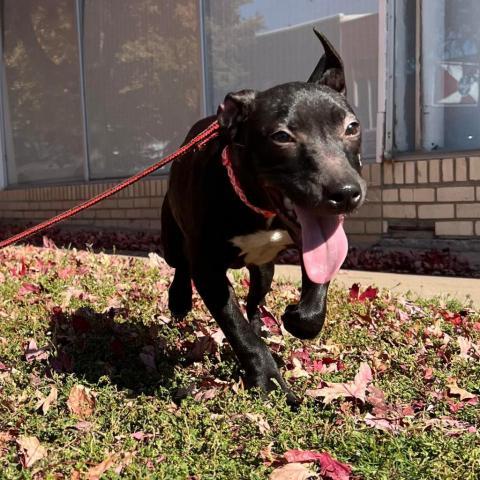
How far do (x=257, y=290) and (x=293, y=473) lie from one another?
1.99 metres

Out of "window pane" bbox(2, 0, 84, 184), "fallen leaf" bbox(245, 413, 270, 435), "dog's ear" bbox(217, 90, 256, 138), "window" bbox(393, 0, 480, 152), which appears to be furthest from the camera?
"window pane" bbox(2, 0, 84, 184)

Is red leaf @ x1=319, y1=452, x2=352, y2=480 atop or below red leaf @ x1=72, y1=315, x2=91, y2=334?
below

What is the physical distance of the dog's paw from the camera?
3305 mm

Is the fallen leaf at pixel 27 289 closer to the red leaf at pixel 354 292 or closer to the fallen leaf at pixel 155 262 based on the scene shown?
the fallen leaf at pixel 155 262


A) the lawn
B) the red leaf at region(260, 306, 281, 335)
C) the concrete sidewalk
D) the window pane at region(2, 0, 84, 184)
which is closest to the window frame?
the concrete sidewalk

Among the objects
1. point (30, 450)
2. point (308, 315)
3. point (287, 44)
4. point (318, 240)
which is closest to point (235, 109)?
point (318, 240)

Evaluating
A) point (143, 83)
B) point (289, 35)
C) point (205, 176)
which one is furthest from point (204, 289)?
point (143, 83)

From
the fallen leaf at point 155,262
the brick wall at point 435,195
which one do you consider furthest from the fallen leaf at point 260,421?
the brick wall at point 435,195

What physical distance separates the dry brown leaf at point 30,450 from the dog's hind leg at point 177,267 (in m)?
1.72

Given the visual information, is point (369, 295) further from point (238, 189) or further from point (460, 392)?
point (238, 189)

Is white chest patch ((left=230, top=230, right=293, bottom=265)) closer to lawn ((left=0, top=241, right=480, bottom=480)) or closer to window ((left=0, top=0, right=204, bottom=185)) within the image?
lawn ((left=0, top=241, right=480, bottom=480))

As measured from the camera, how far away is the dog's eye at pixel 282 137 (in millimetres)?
3125

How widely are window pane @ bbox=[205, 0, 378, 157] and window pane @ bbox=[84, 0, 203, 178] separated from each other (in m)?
0.45

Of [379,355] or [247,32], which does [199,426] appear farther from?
[247,32]
